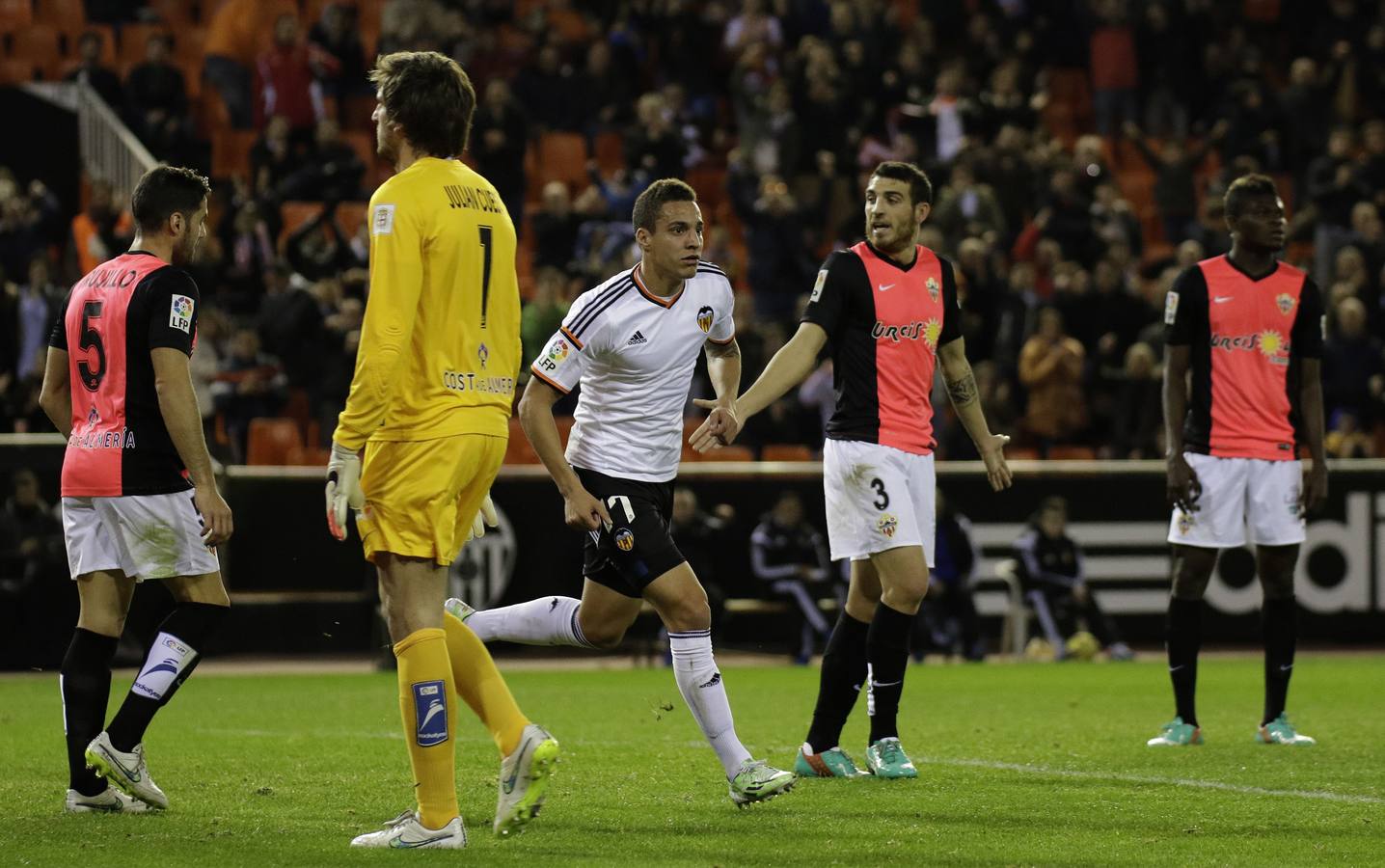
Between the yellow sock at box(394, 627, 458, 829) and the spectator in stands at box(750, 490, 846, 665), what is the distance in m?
10.5

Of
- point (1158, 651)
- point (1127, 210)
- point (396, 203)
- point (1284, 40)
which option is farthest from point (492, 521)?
point (1284, 40)

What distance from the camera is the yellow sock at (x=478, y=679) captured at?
6211mm

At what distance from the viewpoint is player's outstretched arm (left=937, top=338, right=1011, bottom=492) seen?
8.09 meters

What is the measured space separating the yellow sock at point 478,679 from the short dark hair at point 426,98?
1.50 m

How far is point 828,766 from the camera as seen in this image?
7.82 m

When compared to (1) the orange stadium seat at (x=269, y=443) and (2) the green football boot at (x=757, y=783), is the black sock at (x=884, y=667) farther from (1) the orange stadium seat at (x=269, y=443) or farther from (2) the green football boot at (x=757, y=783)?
(1) the orange stadium seat at (x=269, y=443)

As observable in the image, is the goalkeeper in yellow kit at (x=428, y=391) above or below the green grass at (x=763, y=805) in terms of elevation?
above

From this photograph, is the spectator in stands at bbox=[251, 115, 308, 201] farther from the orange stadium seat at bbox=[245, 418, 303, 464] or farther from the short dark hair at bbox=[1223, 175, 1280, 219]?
the short dark hair at bbox=[1223, 175, 1280, 219]

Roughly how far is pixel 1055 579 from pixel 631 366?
9748 millimetres

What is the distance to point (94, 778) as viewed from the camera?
6742mm

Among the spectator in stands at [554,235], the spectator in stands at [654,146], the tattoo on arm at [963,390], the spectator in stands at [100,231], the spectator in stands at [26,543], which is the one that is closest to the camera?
the tattoo on arm at [963,390]

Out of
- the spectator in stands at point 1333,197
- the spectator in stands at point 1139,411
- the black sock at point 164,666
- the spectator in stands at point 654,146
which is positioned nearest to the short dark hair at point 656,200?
the black sock at point 164,666

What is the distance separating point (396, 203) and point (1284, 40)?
22.0m

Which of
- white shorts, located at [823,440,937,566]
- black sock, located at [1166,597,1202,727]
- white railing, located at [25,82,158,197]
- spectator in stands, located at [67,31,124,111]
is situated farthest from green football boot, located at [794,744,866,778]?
spectator in stands, located at [67,31,124,111]
